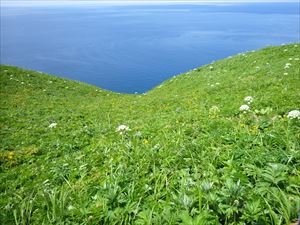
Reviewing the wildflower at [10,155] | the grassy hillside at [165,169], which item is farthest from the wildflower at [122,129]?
the wildflower at [10,155]

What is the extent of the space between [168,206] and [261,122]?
5047 mm

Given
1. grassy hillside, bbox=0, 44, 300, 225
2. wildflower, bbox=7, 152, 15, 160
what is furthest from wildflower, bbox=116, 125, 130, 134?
wildflower, bbox=7, 152, 15, 160

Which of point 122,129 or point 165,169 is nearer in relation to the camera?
point 165,169

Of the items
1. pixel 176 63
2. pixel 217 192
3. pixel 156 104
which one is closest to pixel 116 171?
pixel 217 192

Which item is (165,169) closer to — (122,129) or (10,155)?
(122,129)

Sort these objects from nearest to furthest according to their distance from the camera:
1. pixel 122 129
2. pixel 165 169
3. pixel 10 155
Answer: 1. pixel 165 169
2. pixel 10 155
3. pixel 122 129

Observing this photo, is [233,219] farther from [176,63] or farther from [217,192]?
[176,63]


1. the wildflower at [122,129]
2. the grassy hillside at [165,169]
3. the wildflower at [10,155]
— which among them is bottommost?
the wildflower at [10,155]

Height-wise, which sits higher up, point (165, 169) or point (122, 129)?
point (165, 169)

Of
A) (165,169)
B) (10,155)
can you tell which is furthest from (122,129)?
(165,169)

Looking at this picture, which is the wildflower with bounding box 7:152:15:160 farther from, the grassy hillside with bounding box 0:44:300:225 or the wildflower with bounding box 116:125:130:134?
the wildflower with bounding box 116:125:130:134

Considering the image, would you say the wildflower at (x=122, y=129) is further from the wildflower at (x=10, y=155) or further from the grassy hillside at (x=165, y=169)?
the wildflower at (x=10, y=155)

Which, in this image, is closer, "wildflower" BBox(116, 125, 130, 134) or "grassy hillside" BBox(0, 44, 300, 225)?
"grassy hillside" BBox(0, 44, 300, 225)

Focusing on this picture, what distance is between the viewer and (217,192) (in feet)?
14.9
